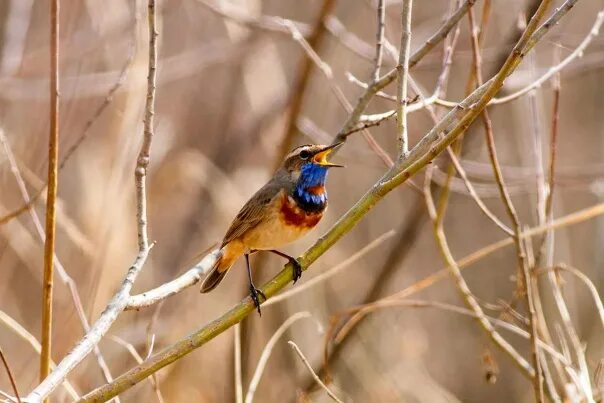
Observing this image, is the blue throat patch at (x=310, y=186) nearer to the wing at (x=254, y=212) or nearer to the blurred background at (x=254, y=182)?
the wing at (x=254, y=212)

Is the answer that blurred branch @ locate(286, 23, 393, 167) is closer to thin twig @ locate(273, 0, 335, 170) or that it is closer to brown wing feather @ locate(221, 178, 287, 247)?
brown wing feather @ locate(221, 178, 287, 247)

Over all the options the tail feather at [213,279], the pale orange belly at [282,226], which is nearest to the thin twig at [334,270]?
the pale orange belly at [282,226]

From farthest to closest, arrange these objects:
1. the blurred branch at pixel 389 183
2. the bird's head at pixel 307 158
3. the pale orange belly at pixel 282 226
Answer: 1. the bird's head at pixel 307 158
2. the pale orange belly at pixel 282 226
3. the blurred branch at pixel 389 183

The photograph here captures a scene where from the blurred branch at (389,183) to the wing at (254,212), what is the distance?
42.6 inches

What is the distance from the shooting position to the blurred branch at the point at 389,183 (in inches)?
83.8

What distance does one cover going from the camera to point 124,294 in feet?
7.30

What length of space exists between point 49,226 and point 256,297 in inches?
28.0

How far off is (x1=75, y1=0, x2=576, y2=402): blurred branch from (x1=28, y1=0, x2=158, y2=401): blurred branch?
149 millimetres

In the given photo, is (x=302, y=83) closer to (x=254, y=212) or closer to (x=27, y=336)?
(x=254, y=212)

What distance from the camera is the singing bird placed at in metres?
3.58

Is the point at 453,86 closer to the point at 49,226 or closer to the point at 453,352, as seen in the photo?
the point at 453,352

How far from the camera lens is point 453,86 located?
6672 millimetres

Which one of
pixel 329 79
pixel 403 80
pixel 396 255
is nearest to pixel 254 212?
pixel 329 79

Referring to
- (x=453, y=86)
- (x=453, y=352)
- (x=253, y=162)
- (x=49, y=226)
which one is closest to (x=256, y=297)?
(x=49, y=226)
